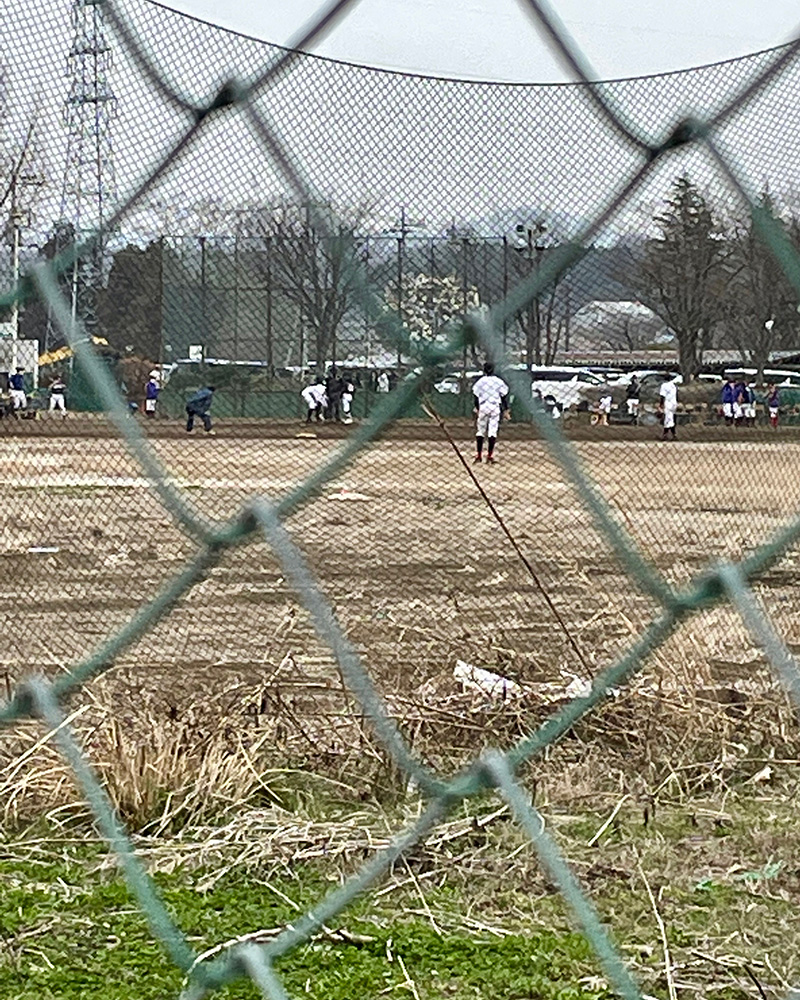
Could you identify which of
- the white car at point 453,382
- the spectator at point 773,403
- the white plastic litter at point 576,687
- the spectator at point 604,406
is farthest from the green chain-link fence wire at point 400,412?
the white plastic litter at point 576,687

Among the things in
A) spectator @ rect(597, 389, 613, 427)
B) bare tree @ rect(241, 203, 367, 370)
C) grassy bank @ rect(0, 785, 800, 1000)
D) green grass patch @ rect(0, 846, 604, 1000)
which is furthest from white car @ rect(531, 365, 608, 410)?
green grass patch @ rect(0, 846, 604, 1000)

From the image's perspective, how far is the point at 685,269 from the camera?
85 cm

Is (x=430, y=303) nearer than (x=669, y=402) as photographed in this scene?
Yes

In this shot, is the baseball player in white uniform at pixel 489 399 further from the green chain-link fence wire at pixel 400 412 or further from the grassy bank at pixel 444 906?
the grassy bank at pixel 444 906

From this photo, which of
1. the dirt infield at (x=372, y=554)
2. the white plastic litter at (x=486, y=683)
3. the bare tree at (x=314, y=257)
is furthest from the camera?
the white plastic litter at (x=486, y=683)

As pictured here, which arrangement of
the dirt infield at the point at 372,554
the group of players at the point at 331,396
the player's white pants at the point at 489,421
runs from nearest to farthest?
the group of players at the point at 331,396 < the player's white pants at the point at 489,421 < the dirt infield at the point at 372,554

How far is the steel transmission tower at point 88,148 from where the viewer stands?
3.00 ft

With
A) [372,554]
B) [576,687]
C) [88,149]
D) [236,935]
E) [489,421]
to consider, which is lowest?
[236,935]

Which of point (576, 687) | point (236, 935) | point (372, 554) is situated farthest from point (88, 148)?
point (372, 554)

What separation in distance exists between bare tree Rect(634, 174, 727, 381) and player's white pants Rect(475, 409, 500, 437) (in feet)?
0.57

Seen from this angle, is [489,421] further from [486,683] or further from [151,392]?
[486,683]

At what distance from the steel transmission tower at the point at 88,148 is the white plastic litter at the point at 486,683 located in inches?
73.2

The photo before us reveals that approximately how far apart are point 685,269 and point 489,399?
267 mm

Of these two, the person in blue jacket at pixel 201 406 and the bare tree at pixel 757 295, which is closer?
the bare tree at pixel 757 295
